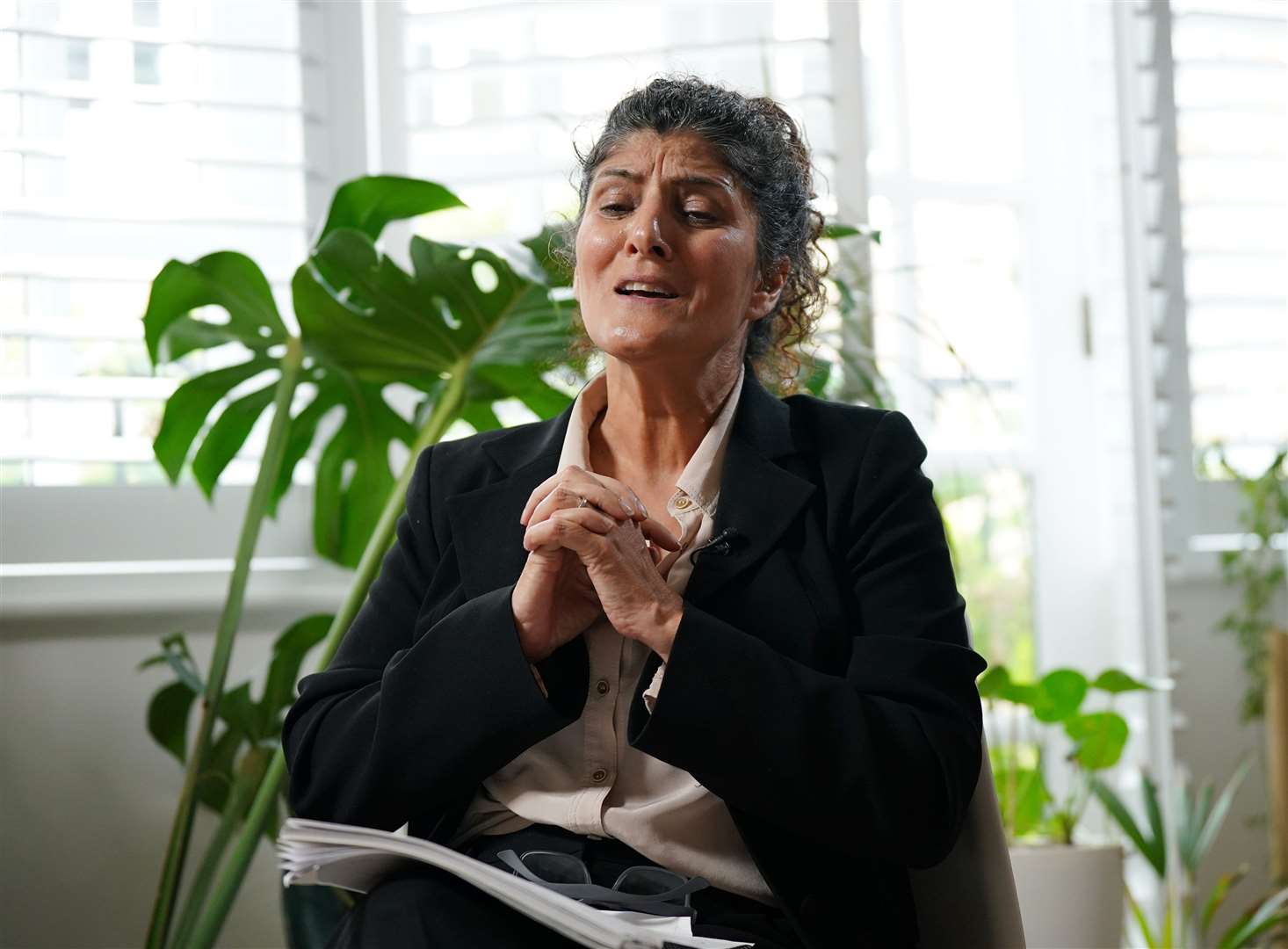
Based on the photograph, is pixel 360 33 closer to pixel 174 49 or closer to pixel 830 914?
pixel 174 49

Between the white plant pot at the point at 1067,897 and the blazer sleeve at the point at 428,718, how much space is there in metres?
1.17

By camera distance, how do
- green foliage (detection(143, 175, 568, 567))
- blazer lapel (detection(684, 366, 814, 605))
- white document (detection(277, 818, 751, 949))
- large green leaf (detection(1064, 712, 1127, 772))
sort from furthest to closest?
large green leaf (detection(1064, 712, 1127, 772)) → green foliage (detection(143, 175, 568, 567)) → blazer lapel (detection(684, 366, 814, 605)) → white document (detection(277, 818, 751, 949))

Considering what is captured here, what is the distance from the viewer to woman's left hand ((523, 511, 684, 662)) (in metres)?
1.15

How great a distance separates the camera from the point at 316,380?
2.08 m

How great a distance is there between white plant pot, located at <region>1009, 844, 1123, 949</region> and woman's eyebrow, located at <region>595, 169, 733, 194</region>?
4.09ft

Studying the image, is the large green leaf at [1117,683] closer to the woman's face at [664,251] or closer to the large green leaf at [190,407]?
the woman's face at [664,251]

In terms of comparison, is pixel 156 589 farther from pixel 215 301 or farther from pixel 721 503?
pixel 721 503

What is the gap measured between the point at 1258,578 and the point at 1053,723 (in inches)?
21.6

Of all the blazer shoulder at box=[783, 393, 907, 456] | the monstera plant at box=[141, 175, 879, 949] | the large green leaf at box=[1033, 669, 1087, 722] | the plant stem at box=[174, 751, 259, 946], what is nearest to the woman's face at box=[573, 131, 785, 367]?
the blazer shoulder at box=[783, 393, 907, 456]

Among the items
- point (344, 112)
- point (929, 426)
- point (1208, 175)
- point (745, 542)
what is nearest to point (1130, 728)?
point (929, 426)

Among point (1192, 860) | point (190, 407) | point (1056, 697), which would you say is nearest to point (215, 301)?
point (190, 407)

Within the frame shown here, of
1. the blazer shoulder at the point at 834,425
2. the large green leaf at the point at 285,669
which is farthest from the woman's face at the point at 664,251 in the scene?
the large green leaf at the point at 285,669

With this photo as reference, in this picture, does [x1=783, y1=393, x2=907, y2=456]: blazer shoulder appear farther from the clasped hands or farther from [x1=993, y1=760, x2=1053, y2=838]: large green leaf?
[x1=993, y1=760, x2=1053, y2=838]: large green leaf

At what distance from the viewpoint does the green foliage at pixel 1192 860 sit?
2.29 m
